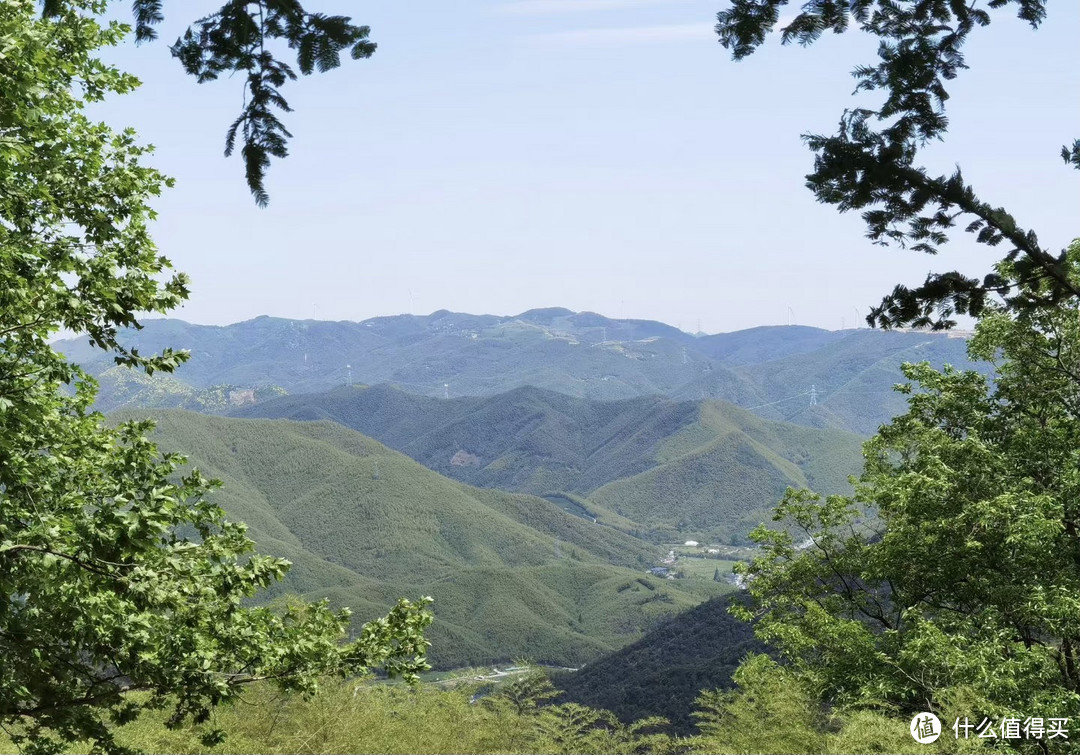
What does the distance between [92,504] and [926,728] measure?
1256 cm

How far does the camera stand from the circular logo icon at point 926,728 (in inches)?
572

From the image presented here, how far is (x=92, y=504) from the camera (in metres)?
10.1

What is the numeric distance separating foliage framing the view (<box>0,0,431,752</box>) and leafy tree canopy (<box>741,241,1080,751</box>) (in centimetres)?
1026

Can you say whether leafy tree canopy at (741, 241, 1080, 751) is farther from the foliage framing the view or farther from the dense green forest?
the foliage framing the view

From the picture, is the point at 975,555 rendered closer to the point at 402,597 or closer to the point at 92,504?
the point at 402,597

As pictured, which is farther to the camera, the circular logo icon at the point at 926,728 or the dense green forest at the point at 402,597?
the circular logo icon at the point at 926,728

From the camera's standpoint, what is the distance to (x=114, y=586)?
8539 mm

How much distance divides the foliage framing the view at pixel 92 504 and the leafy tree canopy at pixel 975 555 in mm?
10265

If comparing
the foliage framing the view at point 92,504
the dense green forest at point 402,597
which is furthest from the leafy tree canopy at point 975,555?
the foliage framing the view at point 92,504

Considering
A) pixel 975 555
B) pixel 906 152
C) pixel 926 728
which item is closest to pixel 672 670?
pixel 975 555

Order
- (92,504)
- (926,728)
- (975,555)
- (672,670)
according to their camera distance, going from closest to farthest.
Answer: (92,504) → (926,728) → (975,555) → (672,670)

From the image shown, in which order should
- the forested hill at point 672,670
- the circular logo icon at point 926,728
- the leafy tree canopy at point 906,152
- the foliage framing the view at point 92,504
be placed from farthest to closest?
the forested hill at point 672,670, the circular logo icon at point 926,728, the foliage framing the view at point 92,504, the leafy tree canopy at point 906,152

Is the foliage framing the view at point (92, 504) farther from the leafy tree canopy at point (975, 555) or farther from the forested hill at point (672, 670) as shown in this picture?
the forested hill at point (672, 670)

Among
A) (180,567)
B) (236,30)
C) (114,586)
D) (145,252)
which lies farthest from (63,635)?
(236,30)
